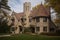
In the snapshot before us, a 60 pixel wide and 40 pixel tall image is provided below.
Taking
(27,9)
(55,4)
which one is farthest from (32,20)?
(55,4)

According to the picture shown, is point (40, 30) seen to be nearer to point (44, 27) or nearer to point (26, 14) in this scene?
point (44, 27)

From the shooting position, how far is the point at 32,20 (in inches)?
1156

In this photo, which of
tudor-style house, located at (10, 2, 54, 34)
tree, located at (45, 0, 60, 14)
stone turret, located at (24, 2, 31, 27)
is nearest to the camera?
tree, located at (45, 0, 60, 14)

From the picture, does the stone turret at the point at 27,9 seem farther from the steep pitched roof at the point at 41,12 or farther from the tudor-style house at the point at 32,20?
the steep pitched roof at the point at 41,12

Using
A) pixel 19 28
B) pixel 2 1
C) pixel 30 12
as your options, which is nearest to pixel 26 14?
pixel 30 12

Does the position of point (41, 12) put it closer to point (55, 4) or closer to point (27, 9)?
point (27, 9)

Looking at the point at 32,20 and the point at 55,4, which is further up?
the point at 55,4

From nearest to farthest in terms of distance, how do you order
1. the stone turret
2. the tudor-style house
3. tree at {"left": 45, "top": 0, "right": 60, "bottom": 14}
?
tree at {"left": 45, "top": 0, "right": 60, "bottom": 14}
the tudor-style house
the stone turret

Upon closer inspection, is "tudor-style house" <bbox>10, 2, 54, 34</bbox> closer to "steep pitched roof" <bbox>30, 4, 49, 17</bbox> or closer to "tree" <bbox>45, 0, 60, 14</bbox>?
"steep pitched roof" <bbox>30, 4, 49, 17</bbox>

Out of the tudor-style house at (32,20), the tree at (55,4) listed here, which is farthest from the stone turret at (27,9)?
the tree at (55,4)

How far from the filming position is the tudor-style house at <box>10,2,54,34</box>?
28344 mm

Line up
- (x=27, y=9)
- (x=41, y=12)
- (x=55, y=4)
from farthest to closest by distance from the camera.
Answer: (x=27, y=9) → (x=41, y=12) → (x=55, y=4)

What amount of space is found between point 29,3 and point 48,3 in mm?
10430

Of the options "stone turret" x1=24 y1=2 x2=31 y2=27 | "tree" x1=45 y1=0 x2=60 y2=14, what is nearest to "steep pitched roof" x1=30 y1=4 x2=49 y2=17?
"stone turret" x1=24 y1=2 x2=31 y2=27
